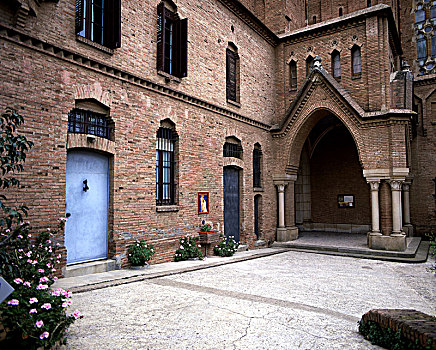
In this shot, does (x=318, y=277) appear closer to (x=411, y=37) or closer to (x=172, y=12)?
(x=172, y=12)

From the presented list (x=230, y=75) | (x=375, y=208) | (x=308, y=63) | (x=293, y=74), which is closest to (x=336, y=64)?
(x=308, y=63)

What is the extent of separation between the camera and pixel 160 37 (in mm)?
9914

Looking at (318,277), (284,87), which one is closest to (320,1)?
(284,87)

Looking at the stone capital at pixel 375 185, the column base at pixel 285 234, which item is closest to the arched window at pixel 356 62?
the stone capital at pixel 375 185

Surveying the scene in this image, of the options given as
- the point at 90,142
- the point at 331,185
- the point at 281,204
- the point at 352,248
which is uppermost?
the point at 90,142

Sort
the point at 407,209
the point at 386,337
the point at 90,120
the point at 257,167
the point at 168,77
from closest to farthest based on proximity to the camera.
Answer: the point at 386,337, the point at 90,120, the point at 168,77, the point at 257,167, the point at 407,209

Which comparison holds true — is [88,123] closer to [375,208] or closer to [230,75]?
[230,75]

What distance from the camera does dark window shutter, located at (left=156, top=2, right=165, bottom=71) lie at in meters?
9.80

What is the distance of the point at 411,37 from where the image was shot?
2030cm

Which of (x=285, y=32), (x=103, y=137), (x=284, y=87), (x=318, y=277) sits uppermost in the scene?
(x=285, y=32)

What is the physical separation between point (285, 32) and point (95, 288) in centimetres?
1554

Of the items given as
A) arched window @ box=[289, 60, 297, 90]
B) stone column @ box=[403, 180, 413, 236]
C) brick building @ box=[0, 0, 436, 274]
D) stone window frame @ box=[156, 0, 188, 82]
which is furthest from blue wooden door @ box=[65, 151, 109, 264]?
stone column @ box=[403, 180, 413, 236]

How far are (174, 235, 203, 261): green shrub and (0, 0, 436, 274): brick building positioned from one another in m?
0.30

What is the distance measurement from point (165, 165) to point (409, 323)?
7641mm
